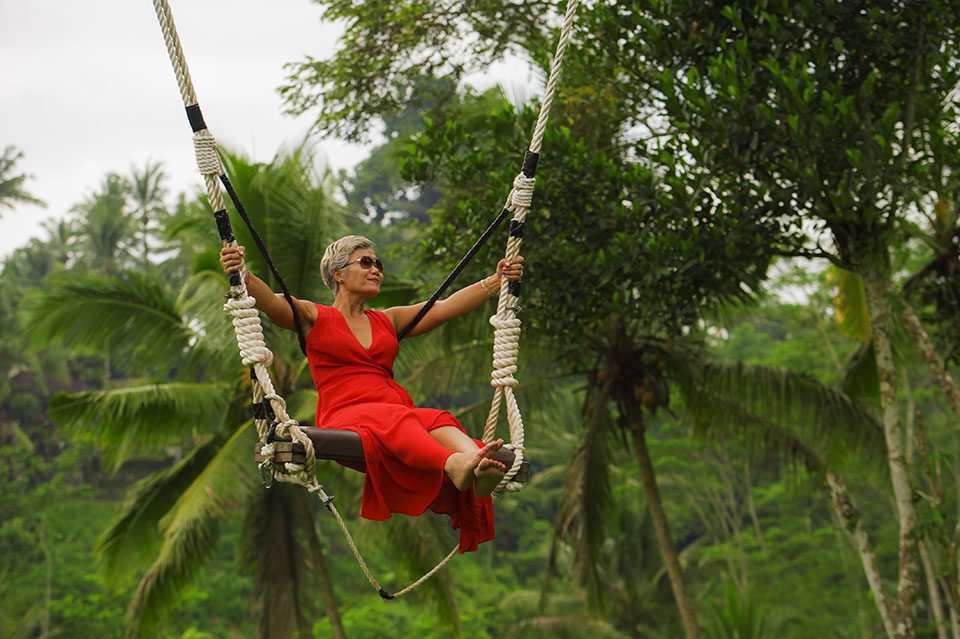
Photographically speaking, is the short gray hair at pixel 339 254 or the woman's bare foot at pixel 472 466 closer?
the woman's bare foot at pixel 472 466

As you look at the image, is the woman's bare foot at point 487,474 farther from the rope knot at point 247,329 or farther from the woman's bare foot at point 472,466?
the rope knot at point 247,329

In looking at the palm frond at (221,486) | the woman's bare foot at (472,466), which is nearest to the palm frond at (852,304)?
the palm frond at (221,486)

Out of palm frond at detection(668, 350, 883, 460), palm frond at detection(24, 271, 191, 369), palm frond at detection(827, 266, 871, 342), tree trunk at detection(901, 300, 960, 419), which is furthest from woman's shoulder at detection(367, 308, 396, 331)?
palm frond at detection(827, 266, 871, 342)

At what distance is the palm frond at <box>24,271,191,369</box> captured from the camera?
11.1 m

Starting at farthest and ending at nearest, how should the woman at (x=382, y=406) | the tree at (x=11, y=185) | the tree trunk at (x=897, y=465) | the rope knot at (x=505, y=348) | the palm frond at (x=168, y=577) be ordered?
the tree at (x=11, y=185), the palm frond at (x=168, y=577), the tree trunk at (x=897, y=465), the rope knot at (x=505, y=348), the woman at (x=382, y=406)

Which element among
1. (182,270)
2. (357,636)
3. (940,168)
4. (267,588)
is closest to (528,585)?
(357,636)

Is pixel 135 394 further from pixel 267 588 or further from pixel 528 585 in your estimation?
pixel 528 585

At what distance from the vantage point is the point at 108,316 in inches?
444

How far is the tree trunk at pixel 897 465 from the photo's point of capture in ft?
26.6

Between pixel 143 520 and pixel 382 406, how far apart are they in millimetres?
8031

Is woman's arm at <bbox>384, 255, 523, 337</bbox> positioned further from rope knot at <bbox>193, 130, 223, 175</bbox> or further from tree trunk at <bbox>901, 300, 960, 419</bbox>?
tree trunk at <bbox>901, 300, 960, 419</bbox>

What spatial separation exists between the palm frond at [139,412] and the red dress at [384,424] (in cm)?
725

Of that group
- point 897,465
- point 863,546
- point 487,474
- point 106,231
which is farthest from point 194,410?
point 106,231

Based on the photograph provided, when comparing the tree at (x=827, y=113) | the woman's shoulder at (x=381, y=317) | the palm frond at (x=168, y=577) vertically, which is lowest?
the palm frond at (x=168, y=577)
